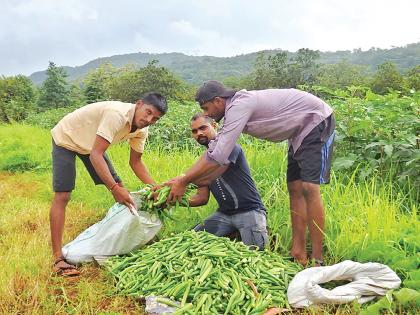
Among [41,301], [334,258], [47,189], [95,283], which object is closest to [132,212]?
[95,283]

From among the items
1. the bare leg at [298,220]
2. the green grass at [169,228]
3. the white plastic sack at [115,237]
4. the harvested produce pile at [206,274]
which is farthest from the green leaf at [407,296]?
the white plastic sack at [115,237]

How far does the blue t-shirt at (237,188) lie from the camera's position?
425cm

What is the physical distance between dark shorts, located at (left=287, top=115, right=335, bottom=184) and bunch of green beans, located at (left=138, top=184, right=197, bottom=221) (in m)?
1.10

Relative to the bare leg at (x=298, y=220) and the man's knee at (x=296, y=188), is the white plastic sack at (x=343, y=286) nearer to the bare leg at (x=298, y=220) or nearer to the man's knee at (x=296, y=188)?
the bare leg at (x=298, y=220)

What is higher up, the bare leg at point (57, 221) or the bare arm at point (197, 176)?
the bare arm at point (197, 176)

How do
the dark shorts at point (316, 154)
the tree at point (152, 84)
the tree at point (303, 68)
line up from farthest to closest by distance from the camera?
1. the tree at point (303, 68)
2. the tree at point (152, 84)
3. the dark shorts at point (316, 154)

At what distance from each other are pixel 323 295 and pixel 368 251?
2.59 feet

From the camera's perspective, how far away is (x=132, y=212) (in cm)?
404

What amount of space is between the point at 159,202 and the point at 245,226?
2.74ft

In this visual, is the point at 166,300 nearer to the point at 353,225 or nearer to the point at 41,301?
the point at 41,301

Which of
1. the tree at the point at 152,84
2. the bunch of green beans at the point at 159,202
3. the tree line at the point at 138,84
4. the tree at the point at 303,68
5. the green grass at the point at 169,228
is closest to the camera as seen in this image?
the green grass at the point at 169,228

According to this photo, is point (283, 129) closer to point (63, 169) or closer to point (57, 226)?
point (63, 169)

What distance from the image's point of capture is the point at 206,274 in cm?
327

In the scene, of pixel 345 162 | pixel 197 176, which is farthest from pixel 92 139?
Answer: pixel 345 162
